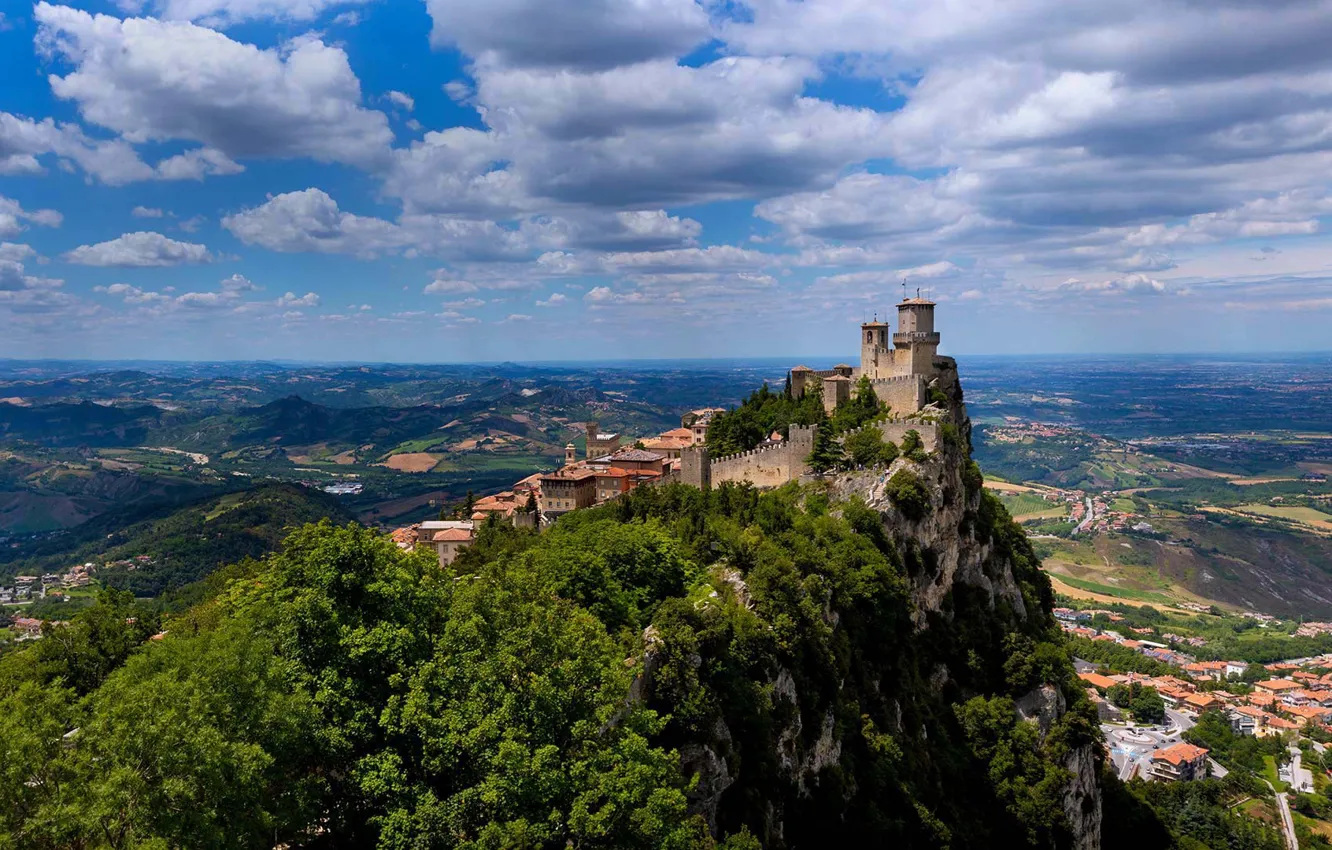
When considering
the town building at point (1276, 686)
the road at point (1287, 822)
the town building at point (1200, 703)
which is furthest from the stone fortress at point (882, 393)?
the town building at point (1276, 686)

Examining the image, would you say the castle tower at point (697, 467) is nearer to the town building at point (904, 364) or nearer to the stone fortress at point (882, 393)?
the stone fortress at point (882, 393)

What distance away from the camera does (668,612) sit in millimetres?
32531

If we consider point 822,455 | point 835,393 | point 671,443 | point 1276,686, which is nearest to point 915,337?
point 835,393

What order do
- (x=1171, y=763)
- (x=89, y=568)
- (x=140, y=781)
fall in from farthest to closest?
(x=89, y=568)
(x=1171, y=763)
(x=140, y=781)

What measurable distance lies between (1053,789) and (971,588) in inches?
538

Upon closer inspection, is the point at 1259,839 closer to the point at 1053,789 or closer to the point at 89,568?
the point at 1053,789

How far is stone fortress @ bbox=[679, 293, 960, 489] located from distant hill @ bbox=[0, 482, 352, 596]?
106599 mm

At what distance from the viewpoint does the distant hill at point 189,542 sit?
154 m

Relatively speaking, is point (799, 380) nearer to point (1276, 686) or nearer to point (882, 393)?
point (882, 393)

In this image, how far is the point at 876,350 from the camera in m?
67.9

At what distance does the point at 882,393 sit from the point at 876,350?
14.9ft

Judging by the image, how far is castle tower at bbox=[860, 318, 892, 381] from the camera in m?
67.1

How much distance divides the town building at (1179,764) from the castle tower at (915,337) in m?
51.5

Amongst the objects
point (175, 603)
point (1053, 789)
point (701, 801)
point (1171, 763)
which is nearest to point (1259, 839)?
point (1171, 763)
